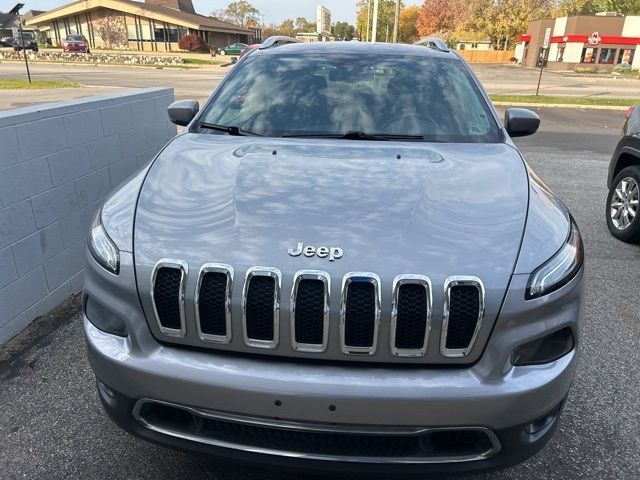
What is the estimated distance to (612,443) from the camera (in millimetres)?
2502

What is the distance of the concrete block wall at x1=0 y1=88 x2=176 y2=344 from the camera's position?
129 inches

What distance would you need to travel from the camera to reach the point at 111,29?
6181 centimetres

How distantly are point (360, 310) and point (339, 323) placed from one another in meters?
0.08

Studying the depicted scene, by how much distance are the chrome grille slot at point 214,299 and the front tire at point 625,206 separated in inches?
181

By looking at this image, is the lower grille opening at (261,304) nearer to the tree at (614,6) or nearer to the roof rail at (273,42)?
the roof rail at (273,42)

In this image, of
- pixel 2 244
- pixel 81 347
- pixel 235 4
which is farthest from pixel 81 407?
pixel 235 4

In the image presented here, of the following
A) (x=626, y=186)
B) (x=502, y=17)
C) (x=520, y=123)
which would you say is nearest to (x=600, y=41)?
(x=502, y=17)

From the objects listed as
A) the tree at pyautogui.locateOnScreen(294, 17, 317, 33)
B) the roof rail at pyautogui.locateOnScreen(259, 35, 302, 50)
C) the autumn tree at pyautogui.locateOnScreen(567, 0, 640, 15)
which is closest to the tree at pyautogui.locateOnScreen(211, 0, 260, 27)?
the tree at pyautogui.locateOnScreen(294, 17, 317, 33)

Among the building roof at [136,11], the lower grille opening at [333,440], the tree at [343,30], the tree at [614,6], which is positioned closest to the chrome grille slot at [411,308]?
the lower grille opening at [333,440]

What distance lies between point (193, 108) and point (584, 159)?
320 inches

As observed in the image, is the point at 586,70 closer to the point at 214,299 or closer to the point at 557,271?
the point at 557,271

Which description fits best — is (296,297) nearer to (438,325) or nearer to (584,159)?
(438,325)

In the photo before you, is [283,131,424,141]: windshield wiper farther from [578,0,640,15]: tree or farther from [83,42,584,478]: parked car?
[578,0,640,15]: tree

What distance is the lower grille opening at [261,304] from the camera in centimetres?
177
